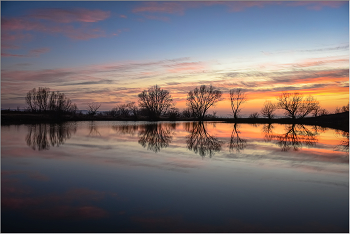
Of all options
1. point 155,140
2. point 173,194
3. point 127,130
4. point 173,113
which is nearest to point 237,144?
point 155,140

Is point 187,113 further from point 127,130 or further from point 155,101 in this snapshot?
point 127,130

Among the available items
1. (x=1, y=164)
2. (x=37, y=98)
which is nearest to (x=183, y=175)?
(x=1, y=164)

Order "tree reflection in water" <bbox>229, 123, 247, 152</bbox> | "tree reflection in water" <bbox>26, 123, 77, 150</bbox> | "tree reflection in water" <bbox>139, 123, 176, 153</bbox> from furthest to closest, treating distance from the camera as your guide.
→ "tree reflection in water" <bbox>139, 123, 176, 153</bbox> → "tree reflection in water" <bbox>26, 123, 77, 150</bbox> → "tree reflection in water" <bbox>229, 123, 247, 152</bbox>

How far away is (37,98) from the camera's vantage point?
73.4 m

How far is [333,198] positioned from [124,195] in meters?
5.18

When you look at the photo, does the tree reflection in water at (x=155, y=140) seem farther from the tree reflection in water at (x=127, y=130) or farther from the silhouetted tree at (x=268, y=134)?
the silhouetted tree at (x=268, y=134)

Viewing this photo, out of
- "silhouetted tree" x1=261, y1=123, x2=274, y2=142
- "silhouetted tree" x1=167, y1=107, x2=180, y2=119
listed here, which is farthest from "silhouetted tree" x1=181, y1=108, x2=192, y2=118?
"silhouetted tree" x1=261, y1=123, x2=274, y2=142

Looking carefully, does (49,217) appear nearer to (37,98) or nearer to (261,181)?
(261,181)

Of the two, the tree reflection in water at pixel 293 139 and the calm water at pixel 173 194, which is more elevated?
the tree reflection in water at pixel 293 139

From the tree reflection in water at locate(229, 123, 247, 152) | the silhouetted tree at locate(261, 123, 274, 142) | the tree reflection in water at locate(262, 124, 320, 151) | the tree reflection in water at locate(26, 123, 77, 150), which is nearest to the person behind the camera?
the tree reflection in water at locate(229, 123, 247, 152)

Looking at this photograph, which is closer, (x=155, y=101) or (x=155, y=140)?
(x=155, y=140)

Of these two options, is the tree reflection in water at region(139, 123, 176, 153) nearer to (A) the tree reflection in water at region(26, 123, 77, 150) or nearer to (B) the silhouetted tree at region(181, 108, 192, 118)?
(A) the tree reflection in water at region(26, 123, 77, 150)

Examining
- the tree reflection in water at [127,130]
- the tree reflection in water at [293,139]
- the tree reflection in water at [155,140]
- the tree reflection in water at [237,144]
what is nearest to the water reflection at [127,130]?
the tree reflection in water at [127,130]

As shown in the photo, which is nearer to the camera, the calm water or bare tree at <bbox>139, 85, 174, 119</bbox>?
the calm water
